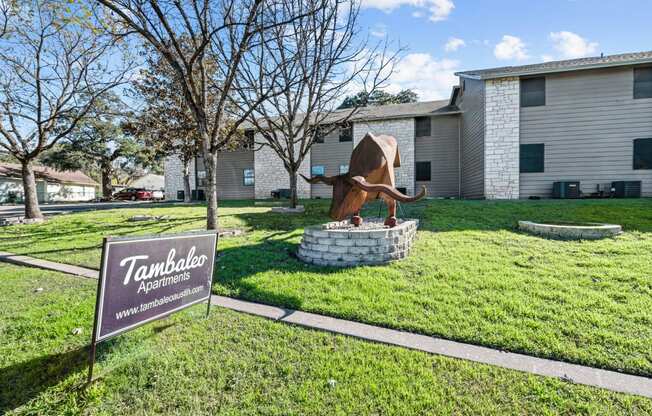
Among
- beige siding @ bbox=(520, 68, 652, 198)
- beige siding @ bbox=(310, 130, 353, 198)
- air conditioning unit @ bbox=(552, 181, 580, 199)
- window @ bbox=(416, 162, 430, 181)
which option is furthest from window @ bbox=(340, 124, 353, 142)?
air conditioning unit @ bbox=(552, 181, 580, 199)

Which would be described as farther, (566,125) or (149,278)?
(566,125)

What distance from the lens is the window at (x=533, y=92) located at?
13.9 m

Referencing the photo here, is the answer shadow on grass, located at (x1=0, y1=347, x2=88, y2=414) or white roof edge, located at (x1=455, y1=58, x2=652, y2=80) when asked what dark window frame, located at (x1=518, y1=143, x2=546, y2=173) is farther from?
shadow on grass, located at (x1=0, y1=347, x2=88, y2=414)

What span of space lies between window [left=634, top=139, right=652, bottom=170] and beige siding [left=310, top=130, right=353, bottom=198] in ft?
47.9

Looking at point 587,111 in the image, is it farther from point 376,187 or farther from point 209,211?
point 209,211

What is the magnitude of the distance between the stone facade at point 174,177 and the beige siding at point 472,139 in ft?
72.4

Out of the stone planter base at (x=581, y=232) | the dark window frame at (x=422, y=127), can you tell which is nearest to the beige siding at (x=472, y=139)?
the dark window frame at (x=422, y=127)

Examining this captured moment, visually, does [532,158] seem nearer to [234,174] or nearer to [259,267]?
[259,267]

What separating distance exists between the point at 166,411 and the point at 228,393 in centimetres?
47

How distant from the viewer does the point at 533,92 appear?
46.0 feet

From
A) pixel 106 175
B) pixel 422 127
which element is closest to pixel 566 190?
pixel 422 127

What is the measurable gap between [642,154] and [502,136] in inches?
226

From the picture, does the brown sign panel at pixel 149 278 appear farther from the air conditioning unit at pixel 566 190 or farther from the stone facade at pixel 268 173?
the stone facade at pixel 268 173

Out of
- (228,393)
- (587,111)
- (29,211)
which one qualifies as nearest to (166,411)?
(228,393)
